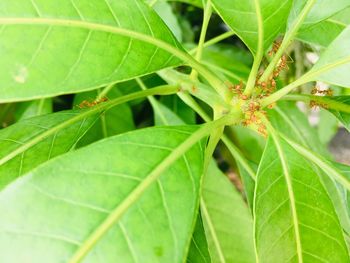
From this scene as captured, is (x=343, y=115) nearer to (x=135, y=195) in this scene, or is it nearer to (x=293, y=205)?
(x=293, y=205)

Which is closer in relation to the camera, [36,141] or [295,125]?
[36,141]

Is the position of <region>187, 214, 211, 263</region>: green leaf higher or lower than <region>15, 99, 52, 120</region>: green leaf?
lower

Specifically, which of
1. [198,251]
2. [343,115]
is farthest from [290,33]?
[198,251]

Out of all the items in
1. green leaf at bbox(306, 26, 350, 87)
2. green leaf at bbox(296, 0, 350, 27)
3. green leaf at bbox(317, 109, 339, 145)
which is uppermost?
green leaf at bbox(317, 109, 339, 145)

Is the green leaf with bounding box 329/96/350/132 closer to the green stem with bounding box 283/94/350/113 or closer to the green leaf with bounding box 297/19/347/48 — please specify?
the green stem with bounding box 283/94/350/113

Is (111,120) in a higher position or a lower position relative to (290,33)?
higher

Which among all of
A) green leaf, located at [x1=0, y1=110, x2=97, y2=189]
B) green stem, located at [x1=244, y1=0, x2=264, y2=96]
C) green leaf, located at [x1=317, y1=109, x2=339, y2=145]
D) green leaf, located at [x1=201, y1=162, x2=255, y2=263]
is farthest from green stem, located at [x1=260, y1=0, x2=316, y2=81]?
green leaf, located at [x1=317, y1=109, x2=339, y2=145]

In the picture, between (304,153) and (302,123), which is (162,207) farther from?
(302,123)

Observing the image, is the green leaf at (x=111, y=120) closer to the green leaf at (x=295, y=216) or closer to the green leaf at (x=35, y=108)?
the green leaf at (x=35, y=108)
